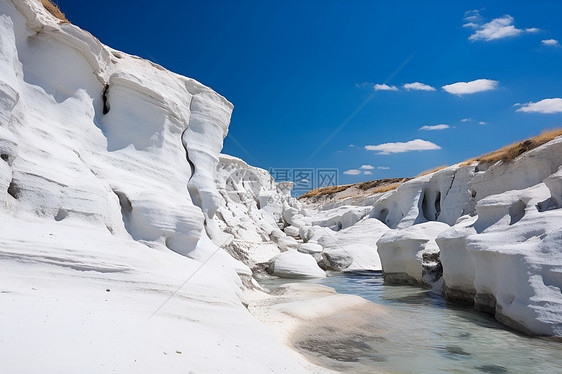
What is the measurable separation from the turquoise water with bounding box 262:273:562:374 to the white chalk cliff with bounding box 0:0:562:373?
1.66 ft

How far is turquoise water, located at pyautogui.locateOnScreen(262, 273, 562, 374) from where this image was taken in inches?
213

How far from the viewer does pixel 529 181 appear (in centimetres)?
1127

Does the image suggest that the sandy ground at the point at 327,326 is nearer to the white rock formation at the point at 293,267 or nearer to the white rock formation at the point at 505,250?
the white rock formation at the point at 505,250

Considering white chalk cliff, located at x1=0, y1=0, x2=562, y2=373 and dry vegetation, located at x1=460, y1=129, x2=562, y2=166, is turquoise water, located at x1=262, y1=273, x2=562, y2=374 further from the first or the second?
dry vegetation, located at x1=460, y1=129, x2=562, y2=166

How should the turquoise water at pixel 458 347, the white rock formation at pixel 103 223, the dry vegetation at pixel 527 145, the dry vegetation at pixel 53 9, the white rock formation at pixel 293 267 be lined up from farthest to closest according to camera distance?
the white rock formation at pixel 293 267 < the dry vegetation at pixel 527 145 < the dry vegetation at pixel 53 9 < the turquoise water at pixel 458 347 < the white rock formation at pixel 103 223

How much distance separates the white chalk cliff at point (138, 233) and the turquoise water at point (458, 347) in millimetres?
505

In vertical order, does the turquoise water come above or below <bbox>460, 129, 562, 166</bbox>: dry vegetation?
below

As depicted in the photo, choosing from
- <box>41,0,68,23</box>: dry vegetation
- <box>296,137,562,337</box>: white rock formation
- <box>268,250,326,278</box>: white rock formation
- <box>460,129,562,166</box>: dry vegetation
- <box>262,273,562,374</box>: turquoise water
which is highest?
<box>41,0,68,23</box>: dry vegetation

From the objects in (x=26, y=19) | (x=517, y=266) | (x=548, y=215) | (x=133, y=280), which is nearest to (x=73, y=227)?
(x=133, y=280)

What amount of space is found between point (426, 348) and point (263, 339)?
3.34 metres

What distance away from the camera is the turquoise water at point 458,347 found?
5.41 m

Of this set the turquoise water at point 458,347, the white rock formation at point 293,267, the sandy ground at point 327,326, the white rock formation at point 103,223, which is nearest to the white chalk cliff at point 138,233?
the white rock formation at point 103,223

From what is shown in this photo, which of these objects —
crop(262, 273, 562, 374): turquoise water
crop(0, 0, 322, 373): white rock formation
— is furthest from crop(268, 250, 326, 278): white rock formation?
crop(262, 273, 562, 374): turquoise water

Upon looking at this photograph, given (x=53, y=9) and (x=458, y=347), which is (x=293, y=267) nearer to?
(x=458, y=347)
